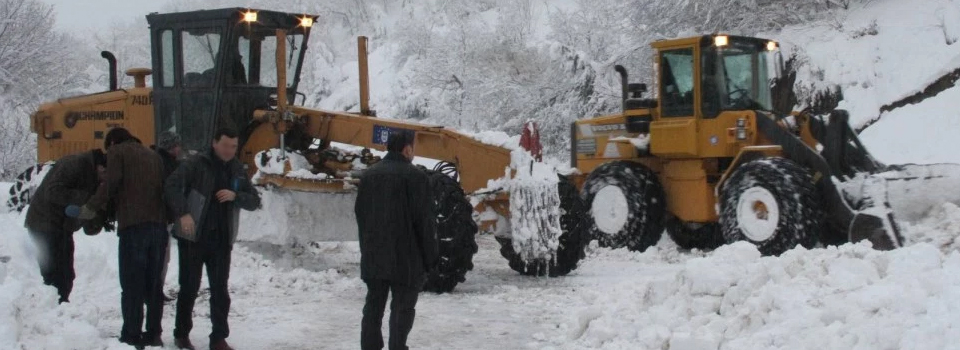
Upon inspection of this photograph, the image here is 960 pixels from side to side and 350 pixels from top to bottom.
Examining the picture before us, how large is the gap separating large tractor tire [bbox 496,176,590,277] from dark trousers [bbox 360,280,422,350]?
434 centimetres

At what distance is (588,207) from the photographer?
1389cm

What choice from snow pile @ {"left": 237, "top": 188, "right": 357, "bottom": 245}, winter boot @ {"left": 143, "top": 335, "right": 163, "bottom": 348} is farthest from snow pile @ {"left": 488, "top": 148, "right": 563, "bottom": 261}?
winter boot @ {"left": 143, "top": 335, "right": 163, "bottom": 348}

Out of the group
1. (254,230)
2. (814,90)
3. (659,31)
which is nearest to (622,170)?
(254,230)

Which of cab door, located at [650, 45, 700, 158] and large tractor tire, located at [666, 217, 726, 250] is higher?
cab door, located at [650, 45, 700, 158]

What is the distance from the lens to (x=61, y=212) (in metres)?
7.98

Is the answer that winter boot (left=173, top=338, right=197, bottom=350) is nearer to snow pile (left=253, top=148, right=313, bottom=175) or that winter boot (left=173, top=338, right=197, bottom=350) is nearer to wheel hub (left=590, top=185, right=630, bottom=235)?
snow pile (left=253, top=148, right=313, bottom=175)

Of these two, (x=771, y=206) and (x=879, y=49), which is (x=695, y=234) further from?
(x=879, y=49)

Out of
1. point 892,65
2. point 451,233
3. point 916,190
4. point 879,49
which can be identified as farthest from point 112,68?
point 879,49

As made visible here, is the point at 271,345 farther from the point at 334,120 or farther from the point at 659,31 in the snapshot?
the point at 659,31

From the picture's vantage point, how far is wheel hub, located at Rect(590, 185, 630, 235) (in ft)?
44.4

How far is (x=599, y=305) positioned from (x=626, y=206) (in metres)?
5.26

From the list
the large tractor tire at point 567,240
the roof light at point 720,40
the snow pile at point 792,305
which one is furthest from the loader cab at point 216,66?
the snow pile at point 792,305

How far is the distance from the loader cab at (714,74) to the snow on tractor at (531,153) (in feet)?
0.05

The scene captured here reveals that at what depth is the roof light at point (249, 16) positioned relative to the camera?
39.1 ft
